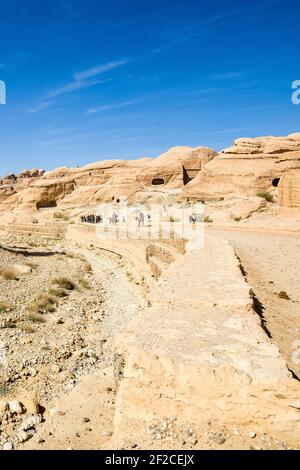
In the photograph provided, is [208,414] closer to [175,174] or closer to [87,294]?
[87,294]

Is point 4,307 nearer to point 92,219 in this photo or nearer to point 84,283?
point 84,283

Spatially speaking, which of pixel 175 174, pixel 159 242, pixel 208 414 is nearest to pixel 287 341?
pixel 208 414

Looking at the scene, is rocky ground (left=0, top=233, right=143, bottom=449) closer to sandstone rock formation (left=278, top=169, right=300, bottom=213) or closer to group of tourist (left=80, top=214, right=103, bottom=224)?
sandstone rock formation (left=278, top=169, right=300, bottom=213)

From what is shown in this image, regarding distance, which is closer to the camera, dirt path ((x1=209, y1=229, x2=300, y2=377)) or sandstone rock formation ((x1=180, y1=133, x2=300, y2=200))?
dirt path ((x1=209, y1=229, x2=300, y2=377))

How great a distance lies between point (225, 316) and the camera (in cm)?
541

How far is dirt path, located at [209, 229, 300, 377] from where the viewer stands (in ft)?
18.4

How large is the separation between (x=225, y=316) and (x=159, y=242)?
36.0 feet

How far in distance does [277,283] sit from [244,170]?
21240mm

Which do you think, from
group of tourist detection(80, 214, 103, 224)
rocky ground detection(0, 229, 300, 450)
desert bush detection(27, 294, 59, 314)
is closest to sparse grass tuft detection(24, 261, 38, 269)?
rocky ground detection(0, 229, 300, 450)

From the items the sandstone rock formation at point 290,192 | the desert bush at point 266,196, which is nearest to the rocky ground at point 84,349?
the sandstone rock formation at point 290,192

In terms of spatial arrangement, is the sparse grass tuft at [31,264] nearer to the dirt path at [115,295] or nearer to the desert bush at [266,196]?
the dirt path at [115,295]

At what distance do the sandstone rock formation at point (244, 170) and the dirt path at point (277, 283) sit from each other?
40.0 feet

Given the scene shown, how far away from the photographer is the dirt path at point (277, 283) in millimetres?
5605

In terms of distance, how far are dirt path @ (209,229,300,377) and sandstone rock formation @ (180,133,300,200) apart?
1219 cm
